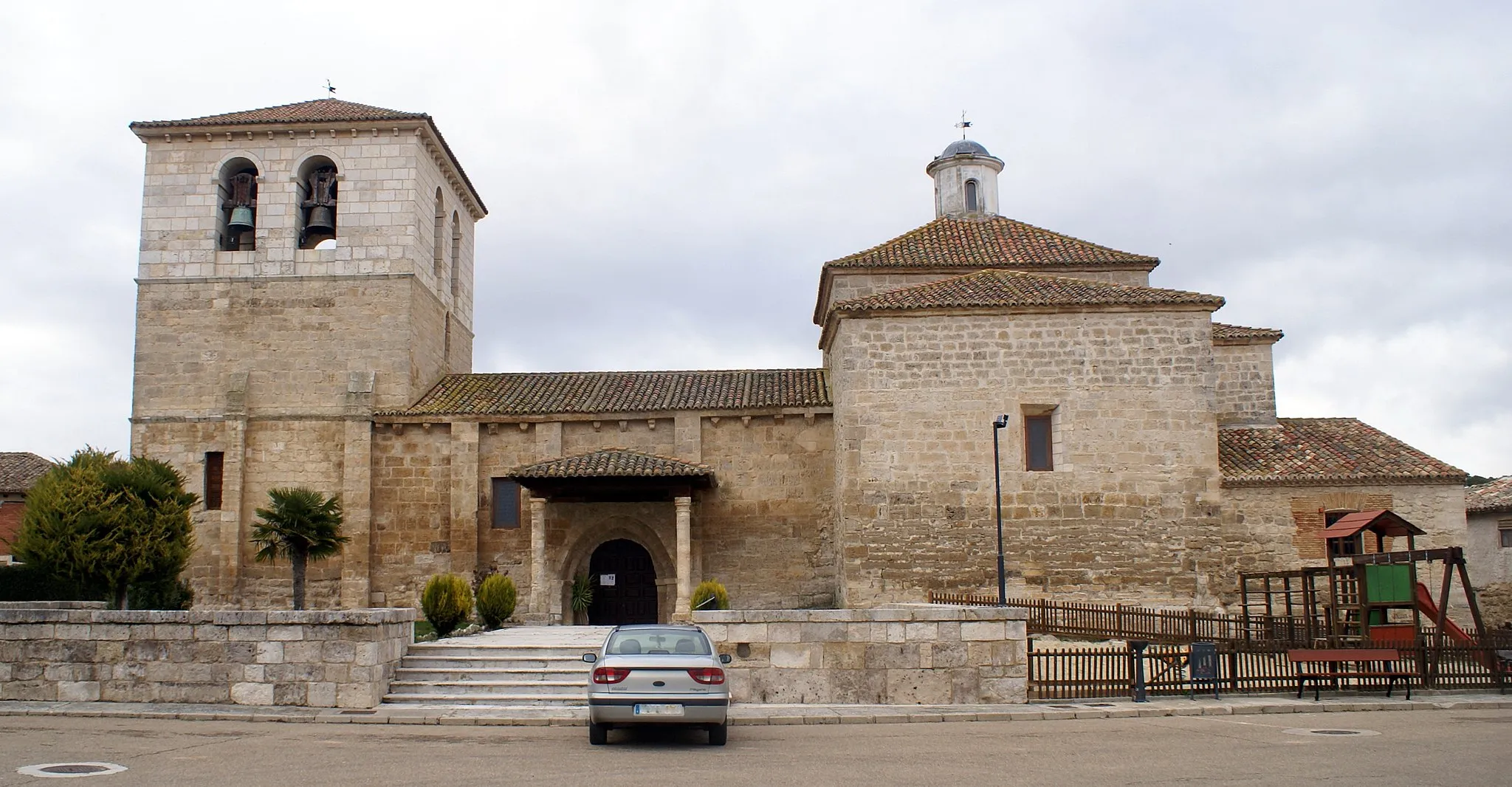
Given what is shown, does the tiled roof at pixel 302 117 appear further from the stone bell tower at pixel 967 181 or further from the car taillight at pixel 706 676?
the car taillight at pixel 706 676

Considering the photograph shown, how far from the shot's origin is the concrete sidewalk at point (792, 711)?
40.1ft

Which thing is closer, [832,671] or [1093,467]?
[832,671]

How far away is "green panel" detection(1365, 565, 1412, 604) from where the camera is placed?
49.6ft

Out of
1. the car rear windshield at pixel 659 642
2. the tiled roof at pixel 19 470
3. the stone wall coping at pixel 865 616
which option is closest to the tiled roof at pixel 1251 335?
the stone wall coping at pixel 865 616

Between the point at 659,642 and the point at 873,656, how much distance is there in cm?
343

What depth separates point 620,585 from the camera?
23.2 metres

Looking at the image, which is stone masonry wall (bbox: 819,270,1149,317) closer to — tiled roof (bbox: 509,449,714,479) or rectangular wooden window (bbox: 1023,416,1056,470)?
rectangular wooden window (bbox: 1023,416,1056,470)

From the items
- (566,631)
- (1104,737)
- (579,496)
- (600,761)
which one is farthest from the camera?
(579,496)

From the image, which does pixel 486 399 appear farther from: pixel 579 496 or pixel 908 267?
pixel 908 267

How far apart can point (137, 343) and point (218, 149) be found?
445 centimetres

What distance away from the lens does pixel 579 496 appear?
72.6 feet

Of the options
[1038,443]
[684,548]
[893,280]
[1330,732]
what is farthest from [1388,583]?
[684,548]

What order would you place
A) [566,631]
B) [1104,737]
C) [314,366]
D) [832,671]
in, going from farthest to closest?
[314,366] < [566,631] < [832,671] < [1104,737]

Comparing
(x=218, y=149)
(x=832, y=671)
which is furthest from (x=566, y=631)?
(x=218, y=149)
